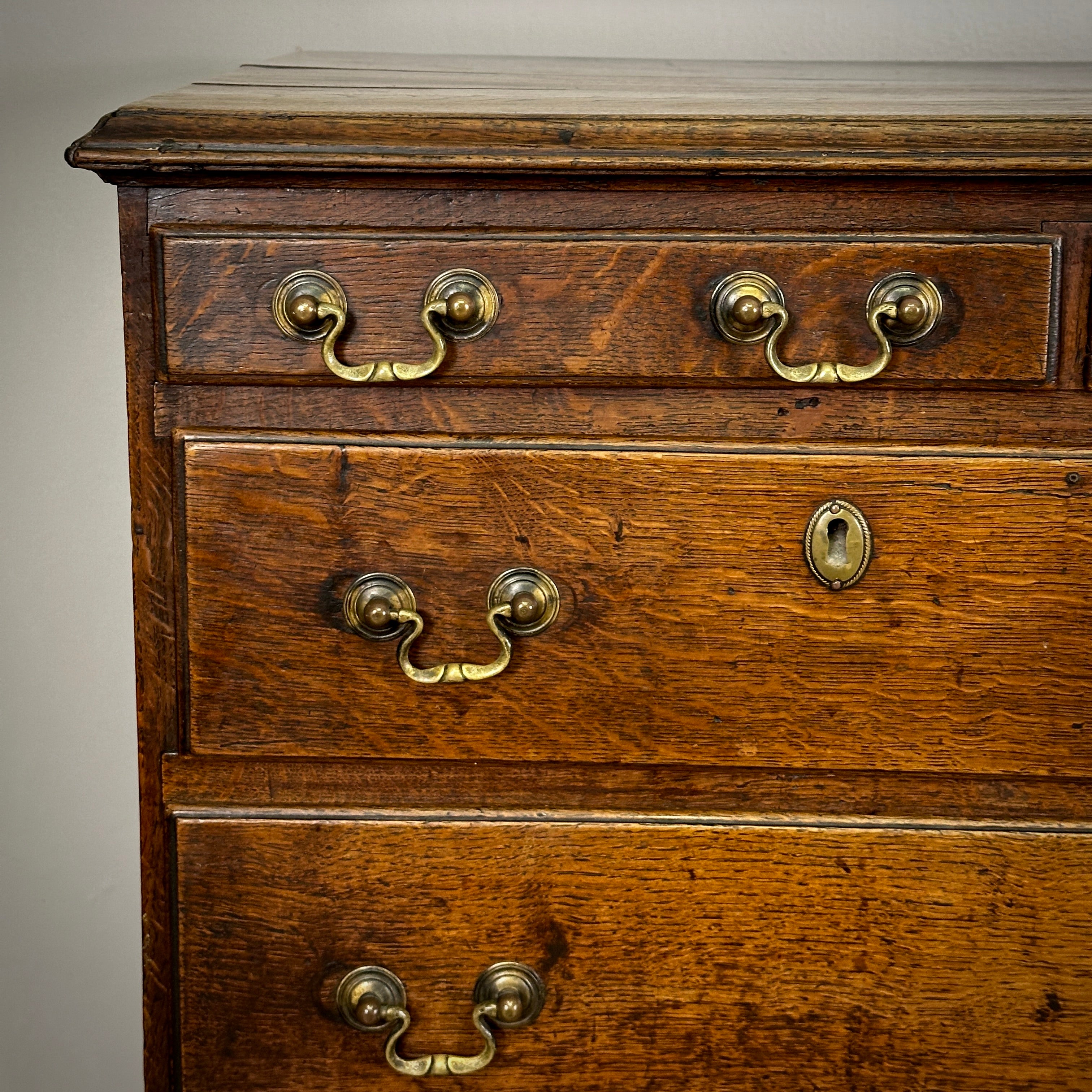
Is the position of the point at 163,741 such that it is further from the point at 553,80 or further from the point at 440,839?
the point at 553,80

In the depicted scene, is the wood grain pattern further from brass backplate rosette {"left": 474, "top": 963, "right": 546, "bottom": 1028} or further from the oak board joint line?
brass backplate rosette {"left": 474, "top": 963, "right": 546, "bottom": 1028}

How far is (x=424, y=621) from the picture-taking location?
0.70 m

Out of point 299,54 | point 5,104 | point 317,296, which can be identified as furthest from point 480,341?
point 5,104

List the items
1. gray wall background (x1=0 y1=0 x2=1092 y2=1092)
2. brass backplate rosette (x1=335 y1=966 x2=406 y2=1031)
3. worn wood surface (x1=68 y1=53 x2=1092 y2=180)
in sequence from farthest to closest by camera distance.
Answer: gray wall background (x1=0 y1=0 x2=1092 y2=1092) < brass backplate rosette (x1=335 y1=966 x2=406 y2=1031) < worn wood surface (x1=68 y1=53 x2=1092 y2=180)

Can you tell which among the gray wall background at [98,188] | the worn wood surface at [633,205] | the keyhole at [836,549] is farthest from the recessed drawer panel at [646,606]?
the gray wall background at [98,188]

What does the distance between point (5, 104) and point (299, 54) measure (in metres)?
0.38

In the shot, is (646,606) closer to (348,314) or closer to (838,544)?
(838,544)

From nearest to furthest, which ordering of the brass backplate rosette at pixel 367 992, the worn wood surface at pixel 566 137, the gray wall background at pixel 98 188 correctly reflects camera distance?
the worn wood surface at pixel 566 137
the brass backplate rosette at pixel 367 992
the gray wall background at pixel 98 188

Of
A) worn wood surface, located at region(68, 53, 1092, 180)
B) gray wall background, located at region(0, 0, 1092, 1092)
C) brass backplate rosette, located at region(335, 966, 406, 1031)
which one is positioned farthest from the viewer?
gray wall background, located at region(0, 0, 1092, 1092)

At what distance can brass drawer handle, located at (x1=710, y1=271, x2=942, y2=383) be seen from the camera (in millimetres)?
644

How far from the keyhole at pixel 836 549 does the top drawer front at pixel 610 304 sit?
0.10 meters

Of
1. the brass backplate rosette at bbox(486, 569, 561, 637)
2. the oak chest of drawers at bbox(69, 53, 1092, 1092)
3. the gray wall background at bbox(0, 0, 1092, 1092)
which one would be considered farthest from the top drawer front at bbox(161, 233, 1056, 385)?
the gray wall background at bbox(0, 0, 1092, 1092)

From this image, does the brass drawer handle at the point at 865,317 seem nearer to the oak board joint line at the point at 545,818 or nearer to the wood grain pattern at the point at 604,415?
the wood grain pattern at the point at 604,415

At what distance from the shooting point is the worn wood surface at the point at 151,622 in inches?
26.2
